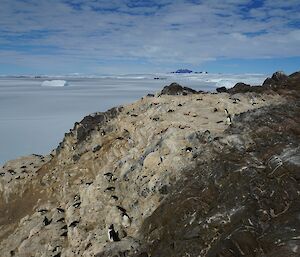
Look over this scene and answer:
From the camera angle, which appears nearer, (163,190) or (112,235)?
(112,235)

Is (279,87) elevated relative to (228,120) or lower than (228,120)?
elevated

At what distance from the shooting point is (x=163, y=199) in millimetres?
16969

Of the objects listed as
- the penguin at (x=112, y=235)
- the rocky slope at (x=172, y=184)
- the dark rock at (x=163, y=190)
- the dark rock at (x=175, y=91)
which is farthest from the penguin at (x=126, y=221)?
the dark rock at (x=175, y=91)

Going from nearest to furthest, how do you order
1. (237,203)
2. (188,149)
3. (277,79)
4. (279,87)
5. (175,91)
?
(237,203) < (188,149) < (279,87) < (175,91) < (277,79)

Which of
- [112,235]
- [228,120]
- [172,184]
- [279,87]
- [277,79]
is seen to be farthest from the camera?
[277,79]

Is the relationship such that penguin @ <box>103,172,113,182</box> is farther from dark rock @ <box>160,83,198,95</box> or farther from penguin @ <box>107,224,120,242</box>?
dark rock @ <box>160,83,198,95</box>

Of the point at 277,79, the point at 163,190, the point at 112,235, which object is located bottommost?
the point at 112,235

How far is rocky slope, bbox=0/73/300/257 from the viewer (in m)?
13.5

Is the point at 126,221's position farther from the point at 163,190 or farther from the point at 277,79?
the point at 277,79

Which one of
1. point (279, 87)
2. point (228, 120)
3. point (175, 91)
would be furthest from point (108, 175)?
point (279, 87)

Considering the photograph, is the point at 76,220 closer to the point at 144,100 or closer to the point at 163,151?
the point at 163,151

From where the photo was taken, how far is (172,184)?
17250 mm

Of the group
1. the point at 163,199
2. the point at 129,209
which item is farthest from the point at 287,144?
the point at 129,209

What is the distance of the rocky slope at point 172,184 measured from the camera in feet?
Answer: 44.2
